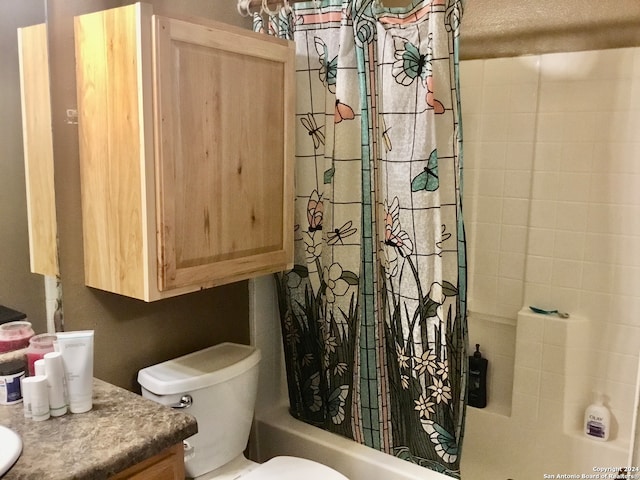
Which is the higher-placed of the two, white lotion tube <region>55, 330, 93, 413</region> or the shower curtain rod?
the shower curtain rod

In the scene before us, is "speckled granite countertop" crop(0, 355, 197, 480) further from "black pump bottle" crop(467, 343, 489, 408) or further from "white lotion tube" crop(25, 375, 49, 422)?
"black pump bottle" crop(467, 343, 489, 408)

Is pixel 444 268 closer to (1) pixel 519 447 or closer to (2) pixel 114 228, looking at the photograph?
(2) pixel 114 228

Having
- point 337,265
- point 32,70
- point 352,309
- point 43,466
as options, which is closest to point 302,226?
point 337,265

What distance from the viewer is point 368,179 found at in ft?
6.13

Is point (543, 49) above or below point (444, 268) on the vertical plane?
above

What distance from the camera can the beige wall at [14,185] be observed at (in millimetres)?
1469

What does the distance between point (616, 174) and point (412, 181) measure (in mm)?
974

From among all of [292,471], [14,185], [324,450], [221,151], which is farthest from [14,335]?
[324,450]

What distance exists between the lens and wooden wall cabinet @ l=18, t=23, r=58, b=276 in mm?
1500

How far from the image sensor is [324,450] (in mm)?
2045

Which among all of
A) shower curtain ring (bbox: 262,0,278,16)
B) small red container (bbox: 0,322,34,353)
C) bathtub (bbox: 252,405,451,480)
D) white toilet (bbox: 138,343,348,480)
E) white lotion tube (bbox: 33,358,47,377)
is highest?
shower curtain ring (bbox: 262,0,278,16)

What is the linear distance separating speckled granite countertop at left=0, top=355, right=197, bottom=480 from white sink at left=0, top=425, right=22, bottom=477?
1 centimetres

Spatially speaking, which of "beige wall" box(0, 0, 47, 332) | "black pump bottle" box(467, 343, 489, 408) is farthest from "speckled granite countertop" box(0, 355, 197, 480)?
"black pump bottle" box(467, 343, 489, 408)

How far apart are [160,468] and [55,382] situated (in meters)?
0.31
